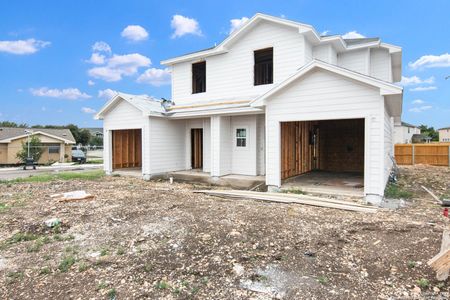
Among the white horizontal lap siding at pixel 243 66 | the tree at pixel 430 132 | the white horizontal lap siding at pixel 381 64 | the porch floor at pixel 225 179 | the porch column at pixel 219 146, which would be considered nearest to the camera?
the porch floor at pixel 225 179

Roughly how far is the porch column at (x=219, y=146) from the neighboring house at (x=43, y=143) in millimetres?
26570

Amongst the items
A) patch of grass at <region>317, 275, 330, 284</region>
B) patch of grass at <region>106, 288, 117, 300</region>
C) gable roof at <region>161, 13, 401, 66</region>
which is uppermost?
gable roof at <region>161, 13, 401, 66</region>

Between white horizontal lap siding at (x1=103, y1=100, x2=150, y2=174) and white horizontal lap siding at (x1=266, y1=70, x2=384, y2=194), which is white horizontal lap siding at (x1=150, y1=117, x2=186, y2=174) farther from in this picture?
white horizontal lap siding at (x1=266, y1=70, x2=384, y2=194)

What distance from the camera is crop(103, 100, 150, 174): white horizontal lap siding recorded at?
517 inches

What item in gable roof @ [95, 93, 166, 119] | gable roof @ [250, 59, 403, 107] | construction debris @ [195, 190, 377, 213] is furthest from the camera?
gable roof @ [95, 93, 166, 119]

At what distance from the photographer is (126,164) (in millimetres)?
16594

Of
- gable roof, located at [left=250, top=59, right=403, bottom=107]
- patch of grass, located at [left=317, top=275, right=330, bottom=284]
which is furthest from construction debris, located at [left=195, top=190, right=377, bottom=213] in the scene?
patch of grass, located at [left=317, top=275, right=330, bottom=284]

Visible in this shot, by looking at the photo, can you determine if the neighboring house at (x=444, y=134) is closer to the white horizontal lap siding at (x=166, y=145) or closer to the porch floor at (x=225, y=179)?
the porch floor at (x=225, y=179)

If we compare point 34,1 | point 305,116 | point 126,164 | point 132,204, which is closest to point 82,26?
point 34,1

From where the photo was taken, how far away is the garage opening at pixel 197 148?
48.4 feet

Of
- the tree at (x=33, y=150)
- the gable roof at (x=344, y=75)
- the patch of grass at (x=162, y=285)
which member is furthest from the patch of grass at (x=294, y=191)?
the tree at (x=33, y=150)

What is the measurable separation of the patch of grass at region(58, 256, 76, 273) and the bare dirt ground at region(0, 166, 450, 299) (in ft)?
0.08

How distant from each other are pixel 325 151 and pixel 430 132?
55.7 meters

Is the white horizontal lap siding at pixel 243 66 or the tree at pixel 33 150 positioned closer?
the white horizontal lap siding at pixel 243 66
